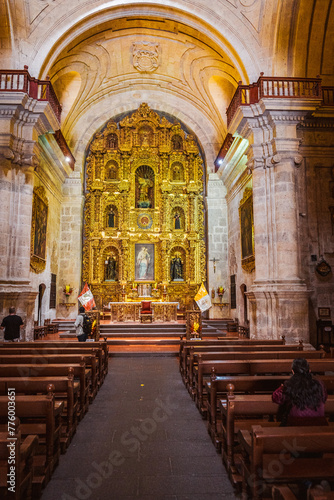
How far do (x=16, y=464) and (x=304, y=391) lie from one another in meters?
2.24

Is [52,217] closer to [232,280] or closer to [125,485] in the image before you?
[232,280]

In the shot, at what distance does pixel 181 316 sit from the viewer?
18.1 m

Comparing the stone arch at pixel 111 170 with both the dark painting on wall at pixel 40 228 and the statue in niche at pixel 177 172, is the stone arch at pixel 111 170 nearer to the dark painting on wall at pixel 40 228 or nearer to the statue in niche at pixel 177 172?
the statue in niche at pixel 177 172

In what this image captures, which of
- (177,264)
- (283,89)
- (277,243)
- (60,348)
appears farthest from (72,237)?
(60,348)

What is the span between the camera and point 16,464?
2555 millimetres

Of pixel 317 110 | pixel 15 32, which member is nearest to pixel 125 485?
pixel 317 110

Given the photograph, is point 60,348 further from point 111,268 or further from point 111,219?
point 111,219

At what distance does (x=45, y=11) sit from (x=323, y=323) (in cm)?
1358

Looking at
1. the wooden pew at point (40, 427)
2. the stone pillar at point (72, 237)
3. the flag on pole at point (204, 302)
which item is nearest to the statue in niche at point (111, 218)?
the stone pillar at point (72, 237)

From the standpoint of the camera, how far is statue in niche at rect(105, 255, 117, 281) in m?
19.7

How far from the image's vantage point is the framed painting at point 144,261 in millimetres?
19719

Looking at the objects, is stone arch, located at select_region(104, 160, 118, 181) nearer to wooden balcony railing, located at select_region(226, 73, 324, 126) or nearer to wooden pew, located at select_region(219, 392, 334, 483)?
wooden balcony railing, located at select_region(226, 73, 324, 126)

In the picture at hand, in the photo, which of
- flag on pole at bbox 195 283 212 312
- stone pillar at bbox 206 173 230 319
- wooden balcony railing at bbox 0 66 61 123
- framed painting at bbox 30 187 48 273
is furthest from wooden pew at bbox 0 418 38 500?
stone pillar at bbox 206 173 230 319

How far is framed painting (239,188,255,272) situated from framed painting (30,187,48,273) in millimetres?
7943
